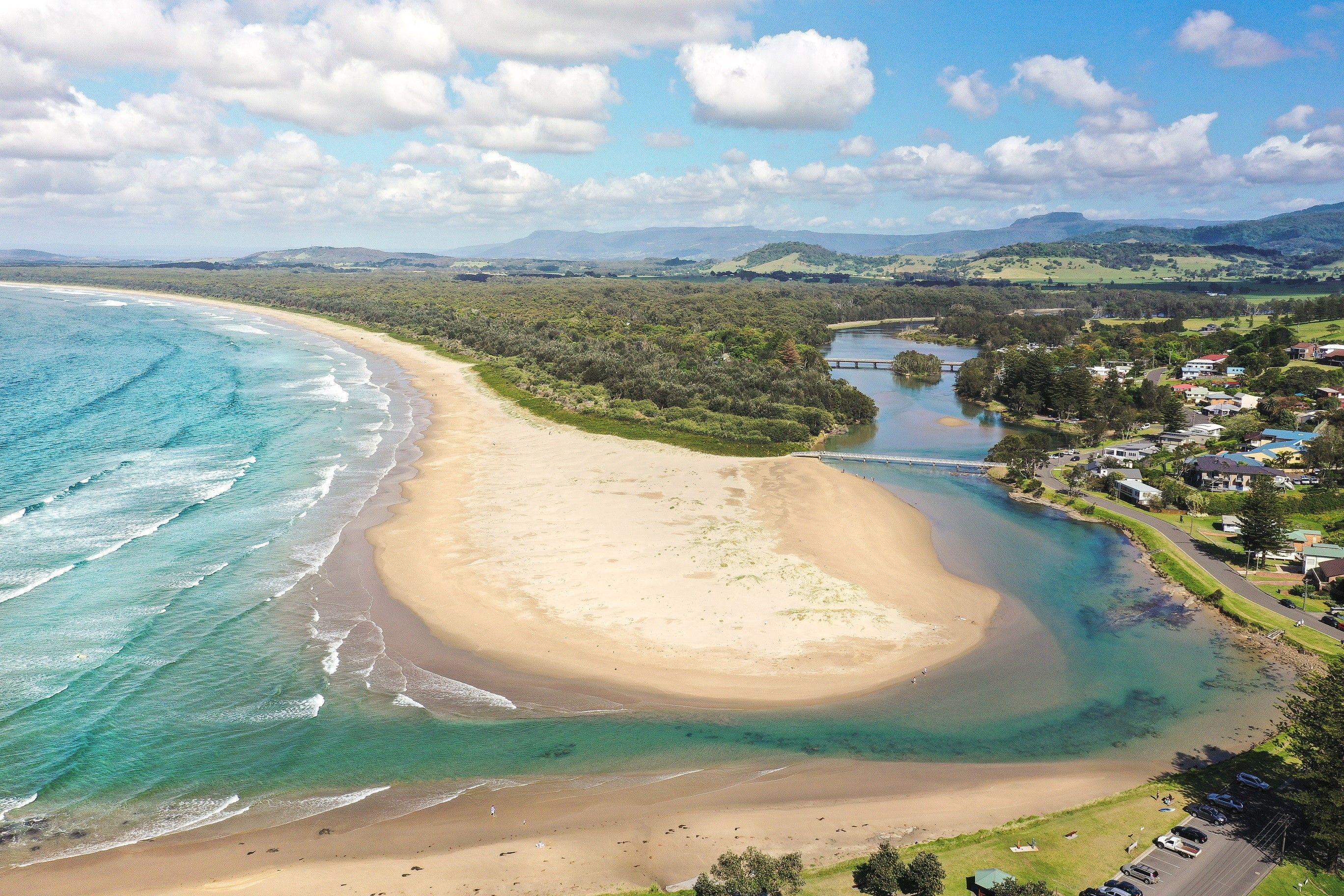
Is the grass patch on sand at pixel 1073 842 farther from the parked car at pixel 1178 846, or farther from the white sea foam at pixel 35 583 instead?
the white sea foam at pixel 35 583

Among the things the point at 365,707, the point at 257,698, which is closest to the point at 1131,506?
the point at 365,707

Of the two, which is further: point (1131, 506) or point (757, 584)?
point (1131, 506)

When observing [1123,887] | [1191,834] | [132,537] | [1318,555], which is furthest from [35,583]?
[1318,555]

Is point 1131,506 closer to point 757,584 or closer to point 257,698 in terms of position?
point 757,584

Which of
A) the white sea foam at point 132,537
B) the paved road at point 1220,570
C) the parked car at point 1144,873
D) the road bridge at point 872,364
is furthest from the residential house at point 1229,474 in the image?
the road bridge at point 872,364

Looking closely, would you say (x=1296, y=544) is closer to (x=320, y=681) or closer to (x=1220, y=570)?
(x=1220, y=570)

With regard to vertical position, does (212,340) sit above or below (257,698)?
above
